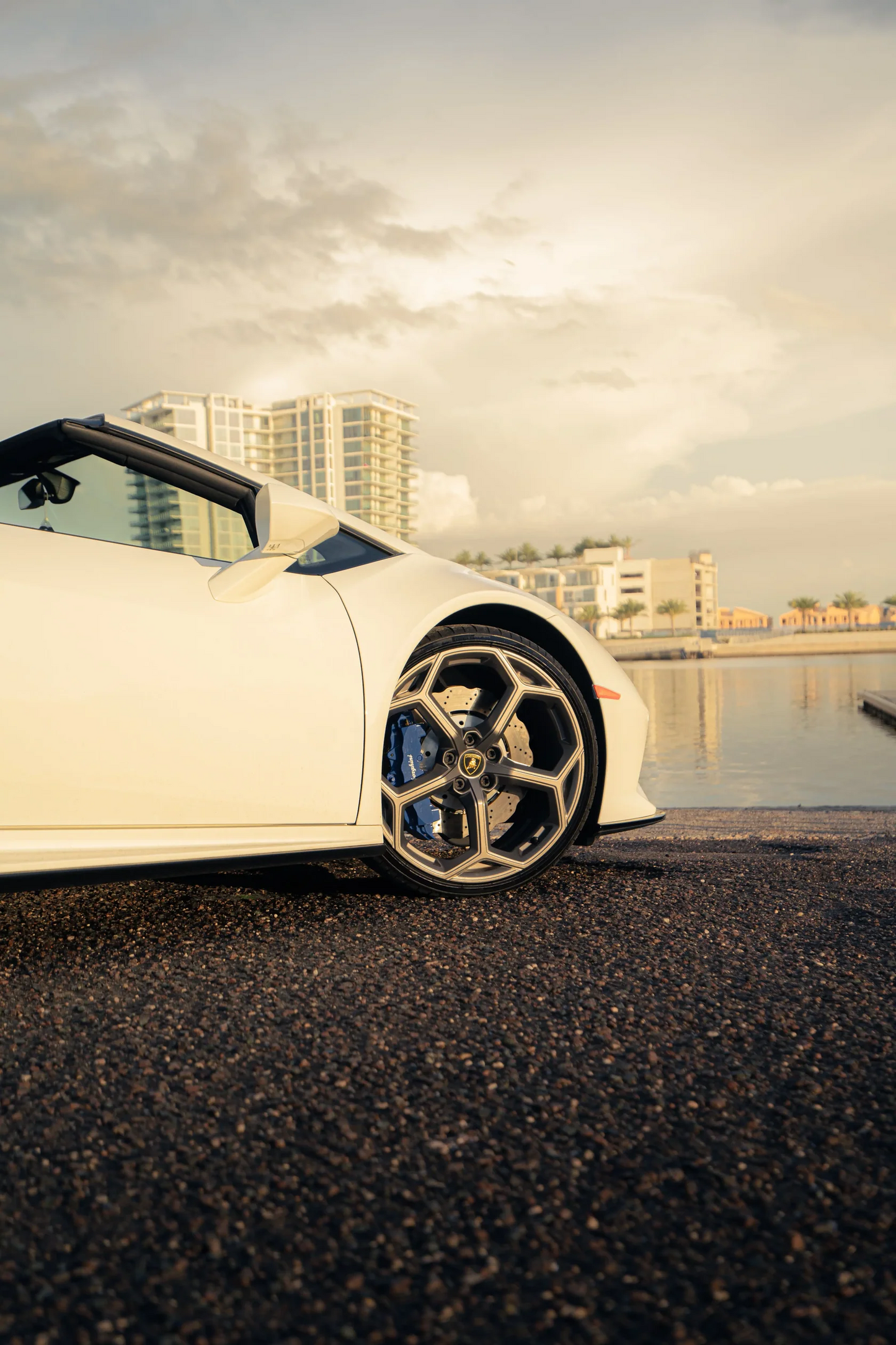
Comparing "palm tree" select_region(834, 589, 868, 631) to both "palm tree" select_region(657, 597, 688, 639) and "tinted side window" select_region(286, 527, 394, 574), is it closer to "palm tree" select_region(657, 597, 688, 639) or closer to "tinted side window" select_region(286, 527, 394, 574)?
"palm tree" select_region(657, 597, 688, 639)

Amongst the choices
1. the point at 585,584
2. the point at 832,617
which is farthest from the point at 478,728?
the point at 832,617

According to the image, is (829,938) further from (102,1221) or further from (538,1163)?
(102,1221)

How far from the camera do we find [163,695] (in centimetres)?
254

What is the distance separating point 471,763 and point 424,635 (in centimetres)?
46

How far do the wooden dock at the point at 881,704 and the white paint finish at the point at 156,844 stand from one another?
19.5 metres

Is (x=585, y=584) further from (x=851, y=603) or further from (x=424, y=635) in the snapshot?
(x=424, y=635)

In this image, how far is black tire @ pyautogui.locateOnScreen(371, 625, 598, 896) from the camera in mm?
3113

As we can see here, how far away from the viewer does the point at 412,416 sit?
15525cm

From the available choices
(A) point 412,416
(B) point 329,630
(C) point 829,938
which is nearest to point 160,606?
(B) point 329,630

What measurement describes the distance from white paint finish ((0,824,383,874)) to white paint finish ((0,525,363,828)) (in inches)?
1.1

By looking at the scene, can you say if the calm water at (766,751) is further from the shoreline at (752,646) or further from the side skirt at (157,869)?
the shoreline at (752,646)

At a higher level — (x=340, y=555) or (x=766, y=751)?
(x=340, y=555)

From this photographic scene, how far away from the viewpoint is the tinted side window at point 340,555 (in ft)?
10.1

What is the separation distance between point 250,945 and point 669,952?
114cm
